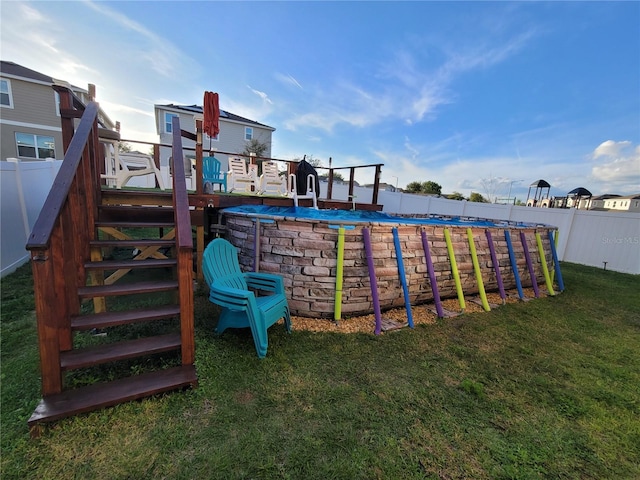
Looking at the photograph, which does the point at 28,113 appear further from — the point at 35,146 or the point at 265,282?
the point at 265,282

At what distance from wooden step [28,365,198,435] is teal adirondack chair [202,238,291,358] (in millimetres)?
605

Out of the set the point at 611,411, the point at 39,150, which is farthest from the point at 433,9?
the point at 39,150

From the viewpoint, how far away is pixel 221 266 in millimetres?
2939

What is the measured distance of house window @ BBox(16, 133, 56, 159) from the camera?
44.7 ft

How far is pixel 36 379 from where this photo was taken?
2.07 m

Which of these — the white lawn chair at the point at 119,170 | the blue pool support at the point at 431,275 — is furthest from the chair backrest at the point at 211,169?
the blue pool support at the point at 431,275

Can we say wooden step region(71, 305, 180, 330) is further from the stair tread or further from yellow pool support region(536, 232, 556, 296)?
yellow pool support region(536, 232, 556, 296)

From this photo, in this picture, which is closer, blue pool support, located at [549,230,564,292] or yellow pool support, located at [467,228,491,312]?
yellow pool support, located at [467,228,491,312]

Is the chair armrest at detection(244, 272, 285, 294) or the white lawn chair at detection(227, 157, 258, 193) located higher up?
the white lawn chair at detection(227, 157, 258, 193)

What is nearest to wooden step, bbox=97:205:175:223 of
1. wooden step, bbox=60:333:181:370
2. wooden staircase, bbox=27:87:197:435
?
wooden staircase, bbox=27:87:197:435

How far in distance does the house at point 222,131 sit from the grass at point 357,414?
644 inches

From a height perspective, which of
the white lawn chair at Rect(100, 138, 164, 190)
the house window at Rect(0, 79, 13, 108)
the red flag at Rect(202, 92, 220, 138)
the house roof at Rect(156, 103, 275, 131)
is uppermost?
the house roof at Rect(156, 103, 275, 131)

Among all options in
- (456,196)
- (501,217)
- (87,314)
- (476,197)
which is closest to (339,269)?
(87,314)

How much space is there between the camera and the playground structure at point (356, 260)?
332 cm
